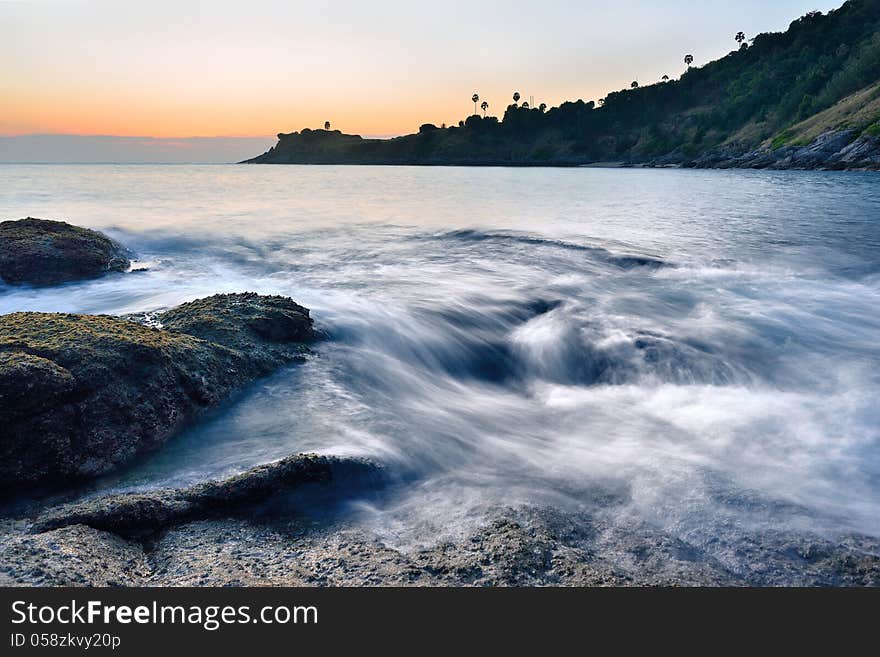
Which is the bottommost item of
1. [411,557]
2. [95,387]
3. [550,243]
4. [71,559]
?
[411,557]

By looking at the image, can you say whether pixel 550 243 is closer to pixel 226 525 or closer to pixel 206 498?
pixel 206 498

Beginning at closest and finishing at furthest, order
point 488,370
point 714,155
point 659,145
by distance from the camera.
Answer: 1. point 488,370
2. point 714,155
3. point 659,145

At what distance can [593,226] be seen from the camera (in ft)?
61.9

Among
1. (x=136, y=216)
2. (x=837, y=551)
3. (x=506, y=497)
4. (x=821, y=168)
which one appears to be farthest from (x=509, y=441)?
(x=821, y=168)

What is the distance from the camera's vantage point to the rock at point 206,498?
3.12 m

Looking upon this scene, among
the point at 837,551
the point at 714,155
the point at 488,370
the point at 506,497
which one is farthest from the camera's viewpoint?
the point at 714,155

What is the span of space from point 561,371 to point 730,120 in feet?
348

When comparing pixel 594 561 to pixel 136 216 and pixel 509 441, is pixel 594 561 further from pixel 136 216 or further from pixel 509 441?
pixel 136 216

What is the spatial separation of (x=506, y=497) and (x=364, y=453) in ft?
3.70

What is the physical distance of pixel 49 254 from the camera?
9641 millimetres

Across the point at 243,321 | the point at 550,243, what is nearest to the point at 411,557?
the point at 243,321

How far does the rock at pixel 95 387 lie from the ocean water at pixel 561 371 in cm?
24

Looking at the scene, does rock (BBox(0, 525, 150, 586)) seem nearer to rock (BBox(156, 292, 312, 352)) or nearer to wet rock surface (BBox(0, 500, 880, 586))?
wet rock surface (BBox(0, 500, 880, 586))

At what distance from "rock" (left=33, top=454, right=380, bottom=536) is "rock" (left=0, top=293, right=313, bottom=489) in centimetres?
50
